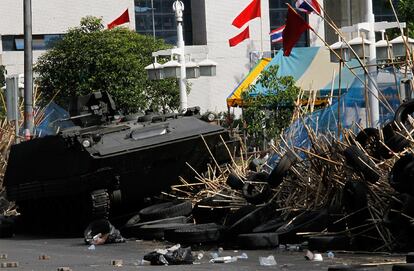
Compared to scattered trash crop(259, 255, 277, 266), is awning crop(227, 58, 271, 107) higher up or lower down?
higher up

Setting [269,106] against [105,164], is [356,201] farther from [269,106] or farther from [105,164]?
[269,106]

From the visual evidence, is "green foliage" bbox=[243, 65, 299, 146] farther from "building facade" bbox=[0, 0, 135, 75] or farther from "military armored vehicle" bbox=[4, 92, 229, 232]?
"building facade" bbox=[0, 0, 135, 75]

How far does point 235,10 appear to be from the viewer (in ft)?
198

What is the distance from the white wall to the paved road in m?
40.9

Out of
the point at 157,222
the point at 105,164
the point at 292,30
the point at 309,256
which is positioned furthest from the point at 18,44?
the point at 309,256

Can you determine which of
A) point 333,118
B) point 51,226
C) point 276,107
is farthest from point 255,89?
point 333,118

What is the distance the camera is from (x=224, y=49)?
197 ft

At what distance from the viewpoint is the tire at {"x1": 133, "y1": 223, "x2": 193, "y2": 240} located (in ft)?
58.4

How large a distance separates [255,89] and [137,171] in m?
12.4

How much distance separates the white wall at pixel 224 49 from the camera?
59.7 metres

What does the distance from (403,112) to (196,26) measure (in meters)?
46.4

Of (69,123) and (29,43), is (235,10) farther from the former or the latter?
(69,123)

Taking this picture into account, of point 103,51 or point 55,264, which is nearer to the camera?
point 55,264

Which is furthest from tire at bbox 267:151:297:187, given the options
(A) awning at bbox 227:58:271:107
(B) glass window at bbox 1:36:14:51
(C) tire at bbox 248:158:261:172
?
(B) glass window at bbox 1:36:14:51
